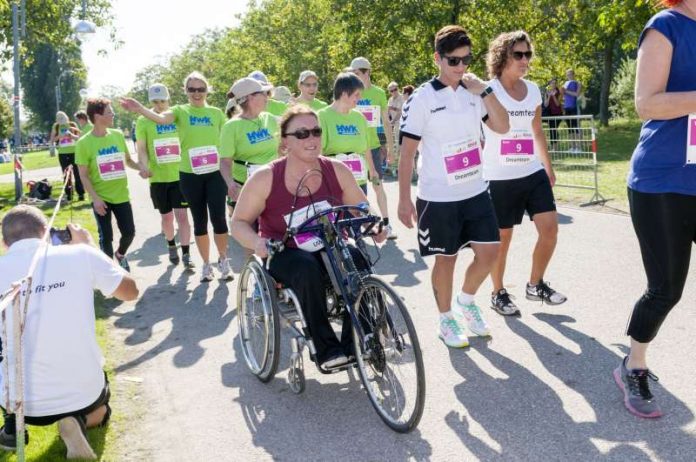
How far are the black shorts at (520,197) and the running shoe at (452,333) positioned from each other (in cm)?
97

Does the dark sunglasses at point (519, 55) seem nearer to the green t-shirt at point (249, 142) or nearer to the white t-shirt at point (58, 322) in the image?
the green t-shirt at point (249, 142)

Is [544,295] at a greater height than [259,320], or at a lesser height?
lesser

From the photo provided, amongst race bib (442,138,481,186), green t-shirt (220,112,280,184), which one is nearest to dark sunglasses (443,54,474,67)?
race bib (442,138,481,186)

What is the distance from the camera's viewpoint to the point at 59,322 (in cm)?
335

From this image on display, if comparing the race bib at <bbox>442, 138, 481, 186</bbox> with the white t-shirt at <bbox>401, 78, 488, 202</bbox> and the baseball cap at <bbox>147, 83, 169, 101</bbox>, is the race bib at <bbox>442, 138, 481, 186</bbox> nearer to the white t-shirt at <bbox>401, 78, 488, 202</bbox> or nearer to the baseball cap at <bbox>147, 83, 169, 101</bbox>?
the white t-shirt at <bbox>401, 78, 488, 202</bbox>

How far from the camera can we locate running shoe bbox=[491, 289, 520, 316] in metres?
5.42

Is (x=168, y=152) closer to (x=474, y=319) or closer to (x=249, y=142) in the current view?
(x=249, y=142)

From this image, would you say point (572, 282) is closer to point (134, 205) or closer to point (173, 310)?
point (173, 310)

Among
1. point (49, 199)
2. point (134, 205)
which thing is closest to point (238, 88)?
point (134, 205)

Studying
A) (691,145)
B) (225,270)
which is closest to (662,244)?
(691,145)

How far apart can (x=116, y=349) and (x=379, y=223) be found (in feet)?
8.65

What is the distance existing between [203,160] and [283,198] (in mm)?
3237

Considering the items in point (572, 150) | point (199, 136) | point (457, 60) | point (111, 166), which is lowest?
point (572, 150)

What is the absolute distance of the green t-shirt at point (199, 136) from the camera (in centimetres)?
740
